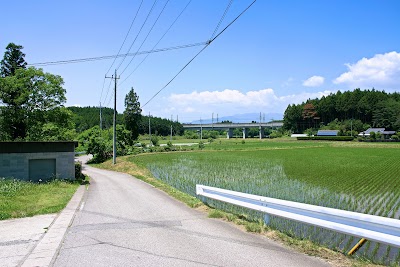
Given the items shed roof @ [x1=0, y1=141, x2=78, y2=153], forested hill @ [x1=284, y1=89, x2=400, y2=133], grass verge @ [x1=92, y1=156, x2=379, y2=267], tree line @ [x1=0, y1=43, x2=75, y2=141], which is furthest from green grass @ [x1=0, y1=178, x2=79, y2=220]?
forested hill @ [x1=284, y1=89, x2=400, y2=133]

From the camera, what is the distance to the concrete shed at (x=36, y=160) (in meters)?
20.2

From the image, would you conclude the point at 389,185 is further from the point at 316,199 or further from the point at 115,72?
the point at 115,72

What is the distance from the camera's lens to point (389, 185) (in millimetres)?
19688

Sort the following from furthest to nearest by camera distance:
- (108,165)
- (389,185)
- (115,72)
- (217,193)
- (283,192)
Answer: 1. (108,165)
2. (115,72)
3. (389,185)
4. (283,192)
5. (217,193)

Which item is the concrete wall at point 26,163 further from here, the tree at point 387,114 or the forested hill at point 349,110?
the tree at point 387,114

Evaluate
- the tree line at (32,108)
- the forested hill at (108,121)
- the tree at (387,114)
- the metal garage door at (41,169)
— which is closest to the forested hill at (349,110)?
the tree at (387,114)

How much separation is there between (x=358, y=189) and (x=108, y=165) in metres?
31.6

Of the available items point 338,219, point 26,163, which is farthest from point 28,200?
point 338,219

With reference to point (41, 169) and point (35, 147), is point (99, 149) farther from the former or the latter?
point (35, 147)

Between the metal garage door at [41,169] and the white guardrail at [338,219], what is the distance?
54.3 ft

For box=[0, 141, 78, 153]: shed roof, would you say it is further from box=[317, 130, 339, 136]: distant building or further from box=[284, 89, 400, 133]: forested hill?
box=[284, 89, 400, 133]: forested hill

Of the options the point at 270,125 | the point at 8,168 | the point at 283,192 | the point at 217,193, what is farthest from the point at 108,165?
the point at 270,125

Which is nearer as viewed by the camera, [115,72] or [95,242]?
[95,242]

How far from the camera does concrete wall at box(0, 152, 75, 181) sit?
20094 millimetres
